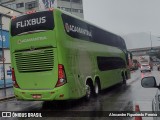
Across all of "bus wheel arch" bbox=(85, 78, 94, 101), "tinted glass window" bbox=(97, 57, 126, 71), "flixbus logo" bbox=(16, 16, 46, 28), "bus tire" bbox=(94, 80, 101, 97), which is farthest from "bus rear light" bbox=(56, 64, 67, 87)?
"tinted glass window" bbox=(97, 57, 126, 71)

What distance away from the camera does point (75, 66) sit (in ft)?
37.6

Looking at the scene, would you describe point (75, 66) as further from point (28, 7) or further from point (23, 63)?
point (28, 7)

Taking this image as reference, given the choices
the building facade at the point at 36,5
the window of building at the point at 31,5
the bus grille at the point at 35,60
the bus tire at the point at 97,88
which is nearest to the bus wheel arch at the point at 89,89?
the bus tire at the point at 97,88

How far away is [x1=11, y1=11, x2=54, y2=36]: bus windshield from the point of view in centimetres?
1066

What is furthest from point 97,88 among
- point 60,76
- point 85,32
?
point 60,76

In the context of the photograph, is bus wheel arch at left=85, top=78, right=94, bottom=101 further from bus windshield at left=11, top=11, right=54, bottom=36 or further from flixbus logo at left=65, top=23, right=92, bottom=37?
bus windshield at left=11, top=11, right=54, bottom=36

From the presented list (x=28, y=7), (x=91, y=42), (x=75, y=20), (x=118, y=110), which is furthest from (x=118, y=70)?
(x=28, y=7)

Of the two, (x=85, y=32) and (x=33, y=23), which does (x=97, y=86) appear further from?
(x=33, y=23)

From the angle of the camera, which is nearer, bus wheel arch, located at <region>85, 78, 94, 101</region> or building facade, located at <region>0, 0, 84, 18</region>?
bus wheel arch, located at <region>85, 78, 94, 101</region>

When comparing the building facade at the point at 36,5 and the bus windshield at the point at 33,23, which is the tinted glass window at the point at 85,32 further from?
the building facade at the point at 36,5

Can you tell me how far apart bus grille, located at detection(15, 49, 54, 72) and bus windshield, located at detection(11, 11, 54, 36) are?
903 millimetres

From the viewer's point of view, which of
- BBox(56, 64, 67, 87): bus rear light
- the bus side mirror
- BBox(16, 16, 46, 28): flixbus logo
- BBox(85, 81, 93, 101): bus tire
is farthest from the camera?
BBox(85, 81, 93, 101): bus tire

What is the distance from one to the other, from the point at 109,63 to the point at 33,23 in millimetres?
7719

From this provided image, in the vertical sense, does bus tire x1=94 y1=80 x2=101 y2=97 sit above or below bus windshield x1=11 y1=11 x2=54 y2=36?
below
